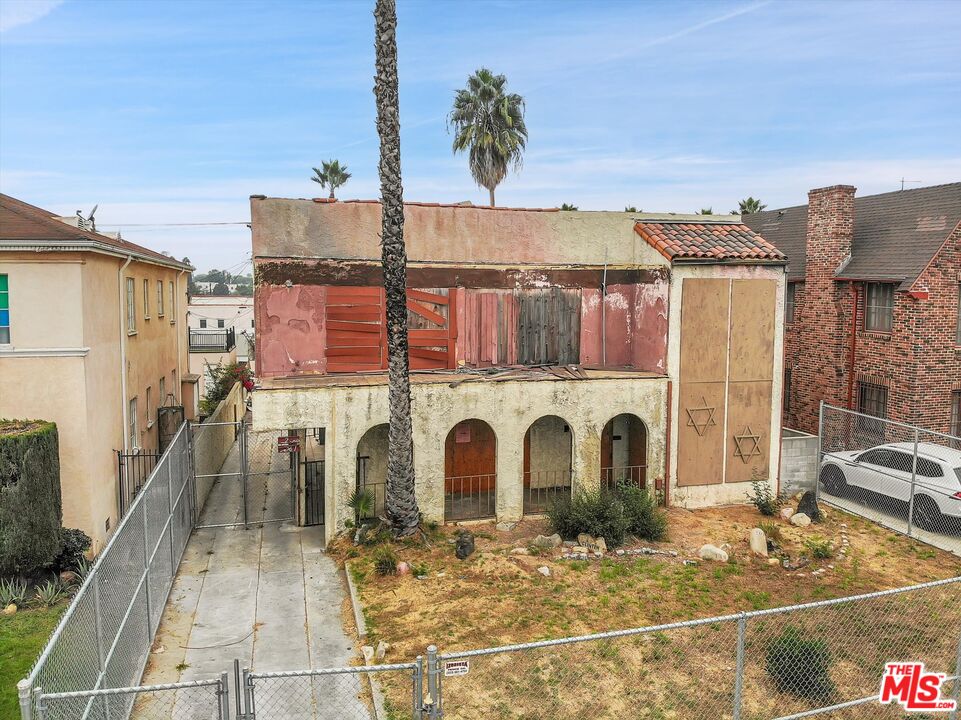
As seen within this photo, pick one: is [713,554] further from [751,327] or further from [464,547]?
[751,327]

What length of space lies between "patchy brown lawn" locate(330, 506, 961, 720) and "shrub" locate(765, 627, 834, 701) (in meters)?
0.19

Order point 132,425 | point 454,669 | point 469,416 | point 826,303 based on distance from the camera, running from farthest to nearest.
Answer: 1. point 826,303
2. point 132,425
3. point 469,416
4. point 454,669

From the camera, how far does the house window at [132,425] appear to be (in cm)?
1745

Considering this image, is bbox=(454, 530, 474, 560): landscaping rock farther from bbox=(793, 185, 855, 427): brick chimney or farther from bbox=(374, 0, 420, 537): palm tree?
bbox=(793, 185, 855, 427): brick chimney

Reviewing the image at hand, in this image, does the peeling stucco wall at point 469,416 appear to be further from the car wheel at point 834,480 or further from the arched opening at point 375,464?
the car wheel at point 834,480

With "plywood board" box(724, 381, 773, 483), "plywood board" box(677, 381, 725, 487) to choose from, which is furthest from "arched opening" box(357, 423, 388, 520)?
"plywood board" box(724, 381, 773, 483)

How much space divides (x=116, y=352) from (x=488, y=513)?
914 cm

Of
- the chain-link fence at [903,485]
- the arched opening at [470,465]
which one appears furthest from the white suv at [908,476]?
the arched opening at [470,465]

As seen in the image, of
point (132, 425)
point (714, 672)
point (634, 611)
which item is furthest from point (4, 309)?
point (714, 672)

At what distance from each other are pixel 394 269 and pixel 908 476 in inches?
483

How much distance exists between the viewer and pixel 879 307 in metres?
21.6

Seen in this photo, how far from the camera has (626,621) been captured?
1129 centimetres

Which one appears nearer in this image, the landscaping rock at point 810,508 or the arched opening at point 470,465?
the landscaping rock at point 810,508

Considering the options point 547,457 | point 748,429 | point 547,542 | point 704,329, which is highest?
point 704,329
